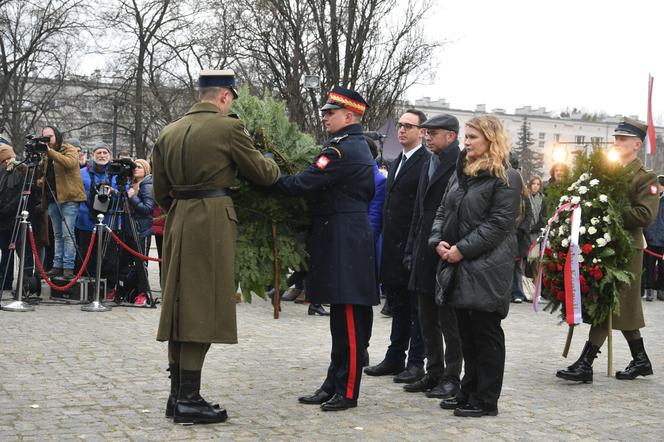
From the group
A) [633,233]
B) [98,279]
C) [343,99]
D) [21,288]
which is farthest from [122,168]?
[633,233]

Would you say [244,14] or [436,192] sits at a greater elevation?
[244,14]

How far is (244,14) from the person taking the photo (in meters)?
27.6

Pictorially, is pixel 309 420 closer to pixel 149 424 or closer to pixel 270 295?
pixel 149 424

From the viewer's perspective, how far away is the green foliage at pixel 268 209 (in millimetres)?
6074

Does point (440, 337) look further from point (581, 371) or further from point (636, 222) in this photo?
point (636, 222)

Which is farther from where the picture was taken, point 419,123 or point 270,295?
point 270,295

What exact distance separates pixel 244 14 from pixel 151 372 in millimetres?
21843

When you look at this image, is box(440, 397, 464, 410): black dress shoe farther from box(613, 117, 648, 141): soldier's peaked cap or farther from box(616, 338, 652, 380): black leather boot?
box(613, 117, 648, 141): soldier's peaked cap

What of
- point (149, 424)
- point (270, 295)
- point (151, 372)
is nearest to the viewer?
point (149, 424)

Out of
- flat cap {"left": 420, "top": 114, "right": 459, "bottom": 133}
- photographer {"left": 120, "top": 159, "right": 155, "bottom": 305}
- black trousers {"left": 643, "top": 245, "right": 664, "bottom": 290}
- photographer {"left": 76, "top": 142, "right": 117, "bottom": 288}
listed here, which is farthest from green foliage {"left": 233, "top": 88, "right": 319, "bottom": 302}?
black trousers {"left": 643, "top": 245, "right": 664, "bottom": 290}

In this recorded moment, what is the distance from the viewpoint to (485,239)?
6.01m

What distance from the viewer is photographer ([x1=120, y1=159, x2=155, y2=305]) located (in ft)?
38.6

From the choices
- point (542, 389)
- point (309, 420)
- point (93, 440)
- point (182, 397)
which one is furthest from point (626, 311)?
point (93, 440)

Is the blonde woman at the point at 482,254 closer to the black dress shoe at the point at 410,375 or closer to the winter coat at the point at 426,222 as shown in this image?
the winter coat at the point at 426,222
